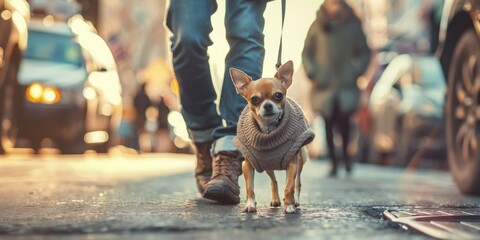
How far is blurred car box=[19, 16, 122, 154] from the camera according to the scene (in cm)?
1153

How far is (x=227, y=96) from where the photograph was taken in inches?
176

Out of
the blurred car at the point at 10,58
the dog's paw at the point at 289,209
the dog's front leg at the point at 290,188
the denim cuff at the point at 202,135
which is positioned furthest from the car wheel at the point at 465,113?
the blurred car at the point at 10,58

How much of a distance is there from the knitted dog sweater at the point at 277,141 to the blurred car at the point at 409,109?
282 inches

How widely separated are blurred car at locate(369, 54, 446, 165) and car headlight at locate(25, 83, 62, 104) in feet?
16.6

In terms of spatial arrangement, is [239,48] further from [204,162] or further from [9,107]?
[9,107]

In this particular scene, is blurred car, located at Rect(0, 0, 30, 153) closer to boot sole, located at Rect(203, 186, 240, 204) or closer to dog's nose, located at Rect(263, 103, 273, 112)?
boot sole, located at Rect(203, 186, 240, 204)

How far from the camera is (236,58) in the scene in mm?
4422

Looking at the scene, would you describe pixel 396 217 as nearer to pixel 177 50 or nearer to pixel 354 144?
pixel 177 50

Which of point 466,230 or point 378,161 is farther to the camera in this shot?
point 378,161

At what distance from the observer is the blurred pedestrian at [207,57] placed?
4375 mm

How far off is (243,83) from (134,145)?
16350mm

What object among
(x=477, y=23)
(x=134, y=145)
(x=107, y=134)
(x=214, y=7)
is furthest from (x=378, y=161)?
(x=214, y=7)

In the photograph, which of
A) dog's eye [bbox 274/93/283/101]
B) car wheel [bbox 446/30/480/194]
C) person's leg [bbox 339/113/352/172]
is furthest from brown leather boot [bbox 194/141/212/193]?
person's leg [bbox 339/113/352/172]

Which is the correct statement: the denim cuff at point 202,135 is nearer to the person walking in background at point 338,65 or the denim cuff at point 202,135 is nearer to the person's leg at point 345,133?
the person walking in background at point 338,65
